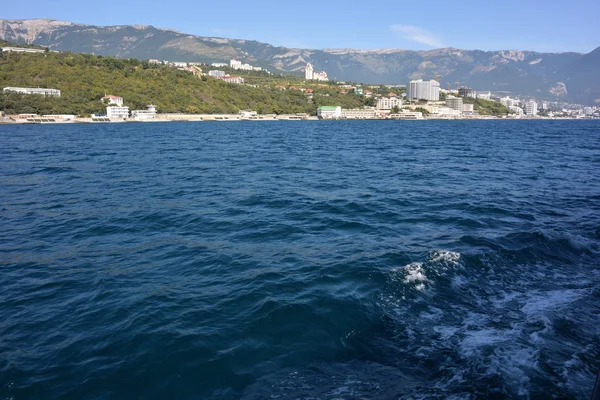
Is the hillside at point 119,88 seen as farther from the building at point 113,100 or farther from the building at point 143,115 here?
the building at point 143,115

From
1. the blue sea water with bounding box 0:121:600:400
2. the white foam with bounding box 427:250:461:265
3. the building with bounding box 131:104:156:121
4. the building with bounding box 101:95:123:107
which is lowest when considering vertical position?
the blue sea water with bounding box 0:121:600:400

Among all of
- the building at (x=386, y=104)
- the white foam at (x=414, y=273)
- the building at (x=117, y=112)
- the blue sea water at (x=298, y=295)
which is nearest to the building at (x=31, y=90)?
the building at (x=117, y=112)

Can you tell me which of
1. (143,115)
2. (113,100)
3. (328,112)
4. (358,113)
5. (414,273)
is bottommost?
(414,273)

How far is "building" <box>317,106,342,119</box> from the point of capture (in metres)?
164

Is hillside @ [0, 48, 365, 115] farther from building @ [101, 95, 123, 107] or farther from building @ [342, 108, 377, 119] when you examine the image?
building @ [342, 108, 377, 119]

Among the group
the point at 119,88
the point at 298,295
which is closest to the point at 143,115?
the point at 119,88

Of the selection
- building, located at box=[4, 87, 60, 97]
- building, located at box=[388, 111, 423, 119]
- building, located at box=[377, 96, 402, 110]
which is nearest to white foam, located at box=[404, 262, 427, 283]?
building, located at box=[4, 87, 60, 97]

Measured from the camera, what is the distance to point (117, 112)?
383 feet

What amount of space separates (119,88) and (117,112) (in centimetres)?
2250

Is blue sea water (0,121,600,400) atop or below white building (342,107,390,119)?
below

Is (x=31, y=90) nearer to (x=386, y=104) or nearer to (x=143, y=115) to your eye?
(x=143, y=115)

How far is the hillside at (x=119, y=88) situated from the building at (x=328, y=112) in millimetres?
8006

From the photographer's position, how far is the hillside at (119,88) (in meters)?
114

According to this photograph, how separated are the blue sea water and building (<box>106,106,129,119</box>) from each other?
108 metres
